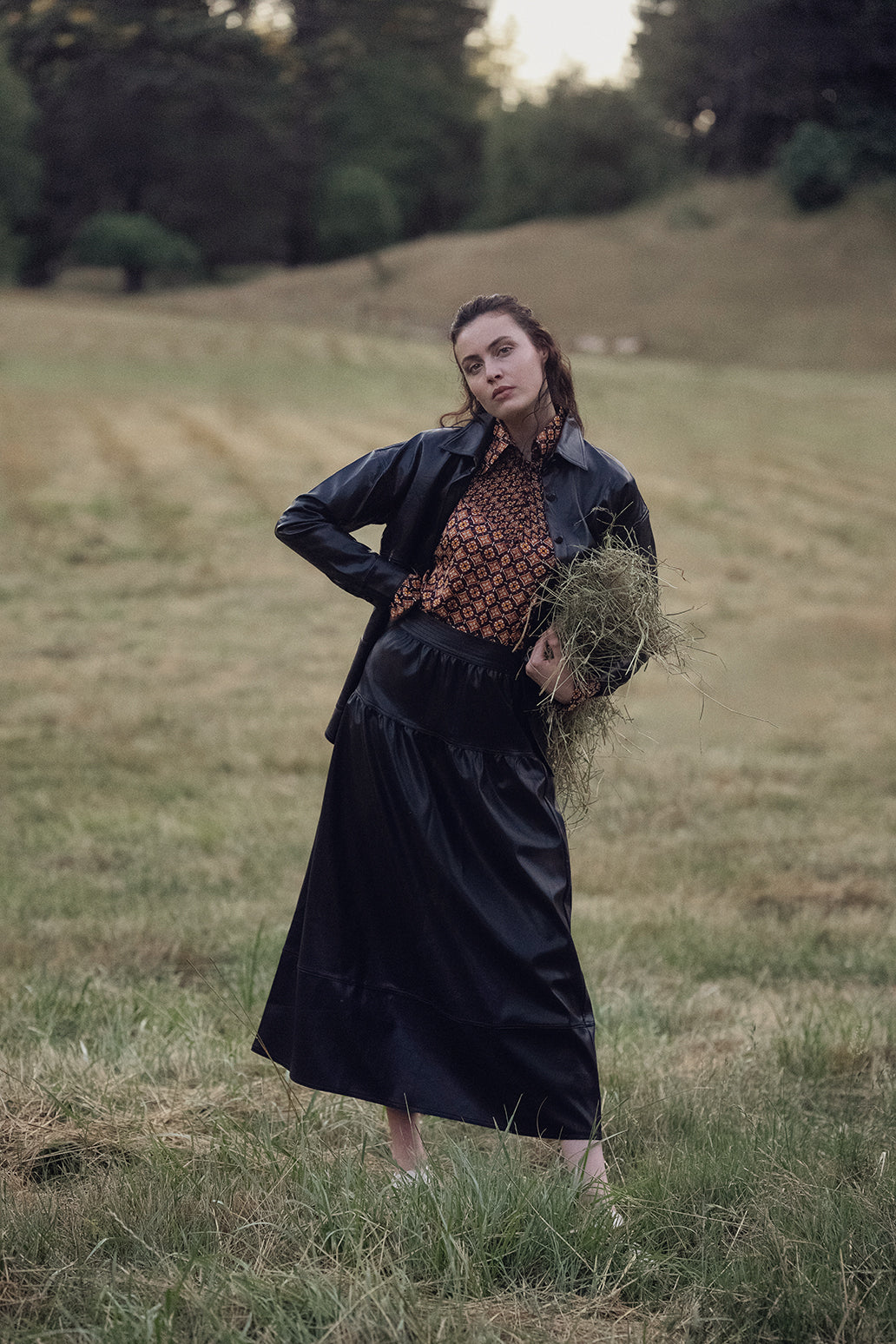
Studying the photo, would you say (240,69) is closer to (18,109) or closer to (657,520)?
(18,109)

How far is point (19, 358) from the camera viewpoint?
26047 millimetres

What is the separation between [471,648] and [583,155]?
171ft

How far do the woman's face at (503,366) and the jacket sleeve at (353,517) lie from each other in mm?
235

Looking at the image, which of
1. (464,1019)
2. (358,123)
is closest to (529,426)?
(464,1019)

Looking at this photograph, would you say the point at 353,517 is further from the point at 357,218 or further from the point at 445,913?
the point at 357,218

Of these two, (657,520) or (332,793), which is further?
(657,520)

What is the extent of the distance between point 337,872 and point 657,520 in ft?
42.6

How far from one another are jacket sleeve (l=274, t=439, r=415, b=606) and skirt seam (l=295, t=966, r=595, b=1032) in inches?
35.8

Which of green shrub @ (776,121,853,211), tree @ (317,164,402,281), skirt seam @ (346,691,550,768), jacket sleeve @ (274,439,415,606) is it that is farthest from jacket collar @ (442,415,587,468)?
tree @ (317,164,402,281)

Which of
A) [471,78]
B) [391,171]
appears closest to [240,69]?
[391,171]

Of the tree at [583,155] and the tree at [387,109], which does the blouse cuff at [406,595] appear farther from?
the tree at [387,109]

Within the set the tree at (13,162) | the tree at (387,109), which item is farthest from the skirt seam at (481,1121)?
the tree at (387,109)

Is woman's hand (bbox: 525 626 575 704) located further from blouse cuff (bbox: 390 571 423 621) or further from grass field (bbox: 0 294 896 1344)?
grass field (bbox: 0 294 896 1344)

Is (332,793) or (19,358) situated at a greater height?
(19,358)
